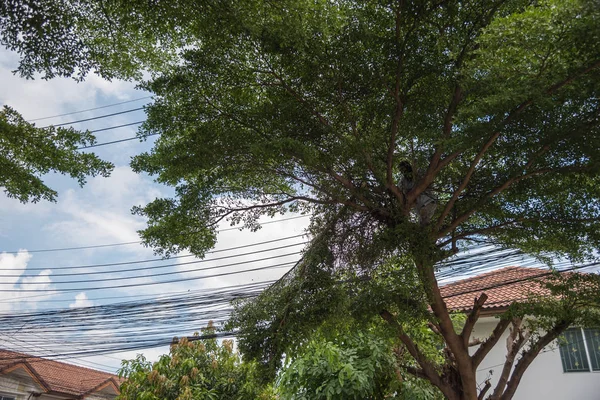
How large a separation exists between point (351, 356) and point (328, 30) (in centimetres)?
473

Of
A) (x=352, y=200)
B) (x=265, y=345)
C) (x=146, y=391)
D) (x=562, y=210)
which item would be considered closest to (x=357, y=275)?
(x=352, y=200)

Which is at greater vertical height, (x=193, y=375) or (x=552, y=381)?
(x=193, y=375)

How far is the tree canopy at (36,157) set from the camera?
463 centimetres


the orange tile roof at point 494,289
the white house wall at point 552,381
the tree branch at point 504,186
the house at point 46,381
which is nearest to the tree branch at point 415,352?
the tree branch at point 504,186

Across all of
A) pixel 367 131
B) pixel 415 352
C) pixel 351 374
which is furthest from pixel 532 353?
pixel 367 131

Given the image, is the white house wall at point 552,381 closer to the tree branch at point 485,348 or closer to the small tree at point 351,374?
the small tree at point 351,374

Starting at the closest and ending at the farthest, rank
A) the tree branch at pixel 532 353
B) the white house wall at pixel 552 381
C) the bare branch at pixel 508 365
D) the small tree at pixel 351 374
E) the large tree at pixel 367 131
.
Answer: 1. the large tree at pixel 367 131
2. the tree branch at pixel 532 353
3. the bare branch at pixel 508 365
4. the small tree at pixel 351 374
5. the white house wall at pixel 552 381

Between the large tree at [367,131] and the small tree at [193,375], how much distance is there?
3.16m

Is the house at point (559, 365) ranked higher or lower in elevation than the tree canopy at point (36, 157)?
lower

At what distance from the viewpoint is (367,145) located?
462cm

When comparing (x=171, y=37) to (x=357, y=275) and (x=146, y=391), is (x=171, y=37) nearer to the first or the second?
(x=357, y=275)

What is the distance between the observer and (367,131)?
4.93m

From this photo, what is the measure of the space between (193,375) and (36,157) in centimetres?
439

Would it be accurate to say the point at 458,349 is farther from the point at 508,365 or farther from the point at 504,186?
the point at 504,186
